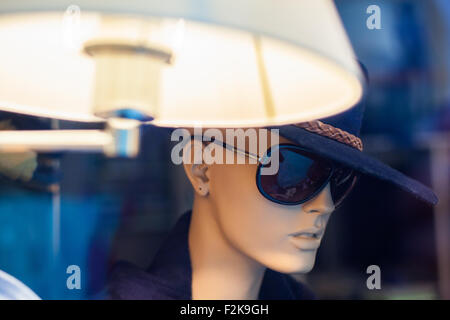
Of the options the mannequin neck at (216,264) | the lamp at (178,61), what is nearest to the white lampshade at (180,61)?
the lamp at (178,61)

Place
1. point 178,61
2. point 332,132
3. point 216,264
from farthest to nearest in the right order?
point 216,264 < point 332,132 < point 178,61

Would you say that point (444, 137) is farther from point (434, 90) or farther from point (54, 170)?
point (54, 170)

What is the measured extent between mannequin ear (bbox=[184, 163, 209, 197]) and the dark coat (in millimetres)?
52

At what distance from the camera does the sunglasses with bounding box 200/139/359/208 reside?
2.30ft

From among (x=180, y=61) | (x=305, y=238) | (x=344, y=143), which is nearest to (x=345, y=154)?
(x=344, y=143)

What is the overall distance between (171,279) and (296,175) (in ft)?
0.99

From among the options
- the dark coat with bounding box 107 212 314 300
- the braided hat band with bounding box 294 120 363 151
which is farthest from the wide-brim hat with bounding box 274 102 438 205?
the dark coat with bounding box 107 212 314 300

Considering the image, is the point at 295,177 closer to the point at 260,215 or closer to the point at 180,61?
the point at 260,215

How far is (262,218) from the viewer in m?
0.77

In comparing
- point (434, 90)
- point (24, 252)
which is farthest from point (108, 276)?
point (434, 90)

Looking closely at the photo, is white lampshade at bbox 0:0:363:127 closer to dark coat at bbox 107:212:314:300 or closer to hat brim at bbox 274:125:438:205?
hat brim at bbox 274:125:438:205

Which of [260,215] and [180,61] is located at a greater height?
[180,61]

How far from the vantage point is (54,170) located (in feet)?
2.57
